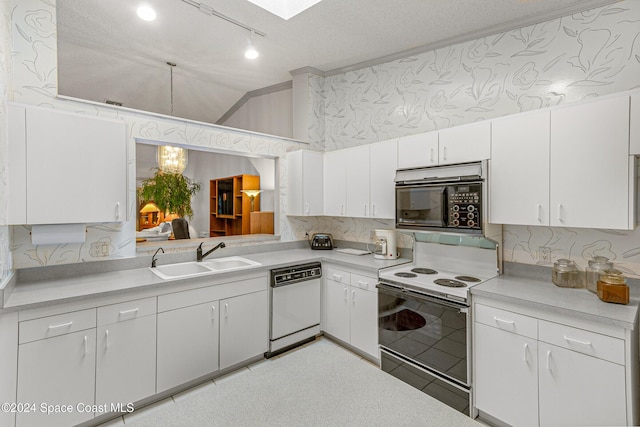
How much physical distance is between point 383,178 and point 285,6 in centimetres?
175

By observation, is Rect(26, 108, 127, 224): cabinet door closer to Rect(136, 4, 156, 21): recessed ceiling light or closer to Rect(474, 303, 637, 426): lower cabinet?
Rect(136, 4, 156, 21): recessed ceiling light

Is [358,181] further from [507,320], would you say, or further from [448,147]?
[507,320]

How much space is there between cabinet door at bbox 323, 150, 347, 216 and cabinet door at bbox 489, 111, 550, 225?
1.51 metres

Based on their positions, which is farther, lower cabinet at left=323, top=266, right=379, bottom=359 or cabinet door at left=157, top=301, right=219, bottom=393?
lower cabinet at left=323, top=266, right=379, bottom=359

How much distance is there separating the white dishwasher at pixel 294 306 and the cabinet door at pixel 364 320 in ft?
1.45

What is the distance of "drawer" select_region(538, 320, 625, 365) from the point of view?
5.05 feet

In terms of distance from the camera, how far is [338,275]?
9.93 feet

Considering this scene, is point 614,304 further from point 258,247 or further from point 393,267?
point 258,247

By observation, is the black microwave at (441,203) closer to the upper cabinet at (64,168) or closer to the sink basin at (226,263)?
the sink basin at (226,263)

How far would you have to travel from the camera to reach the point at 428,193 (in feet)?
8.11

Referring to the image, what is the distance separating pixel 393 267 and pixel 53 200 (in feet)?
8.64

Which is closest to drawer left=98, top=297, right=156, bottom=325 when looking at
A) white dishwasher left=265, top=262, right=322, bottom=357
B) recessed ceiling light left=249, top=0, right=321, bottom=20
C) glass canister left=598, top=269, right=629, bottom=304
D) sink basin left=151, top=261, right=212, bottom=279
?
sink basin left=151, top=261, right=212, bottom=279

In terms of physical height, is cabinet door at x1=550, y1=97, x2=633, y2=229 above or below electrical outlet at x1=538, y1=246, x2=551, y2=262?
above

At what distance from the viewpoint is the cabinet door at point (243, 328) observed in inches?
98.7
